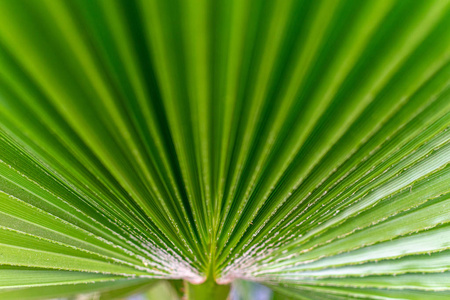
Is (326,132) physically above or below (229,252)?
above

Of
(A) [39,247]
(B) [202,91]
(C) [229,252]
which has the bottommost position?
(A) [39,247]

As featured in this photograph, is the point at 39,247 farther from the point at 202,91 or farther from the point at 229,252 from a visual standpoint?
the point at 202,91

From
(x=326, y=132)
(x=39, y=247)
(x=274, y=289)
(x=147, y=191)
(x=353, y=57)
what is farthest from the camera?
(x=274, y=289)

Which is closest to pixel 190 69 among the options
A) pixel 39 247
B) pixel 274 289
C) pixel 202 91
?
pixel 202 91

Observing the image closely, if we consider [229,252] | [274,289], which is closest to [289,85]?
[229,252]

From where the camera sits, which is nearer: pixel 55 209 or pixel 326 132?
pixel 326 132

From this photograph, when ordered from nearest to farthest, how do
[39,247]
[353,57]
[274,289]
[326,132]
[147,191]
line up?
[353,57] → [326,132] → [147,191] → [39,247] → [274,289]
